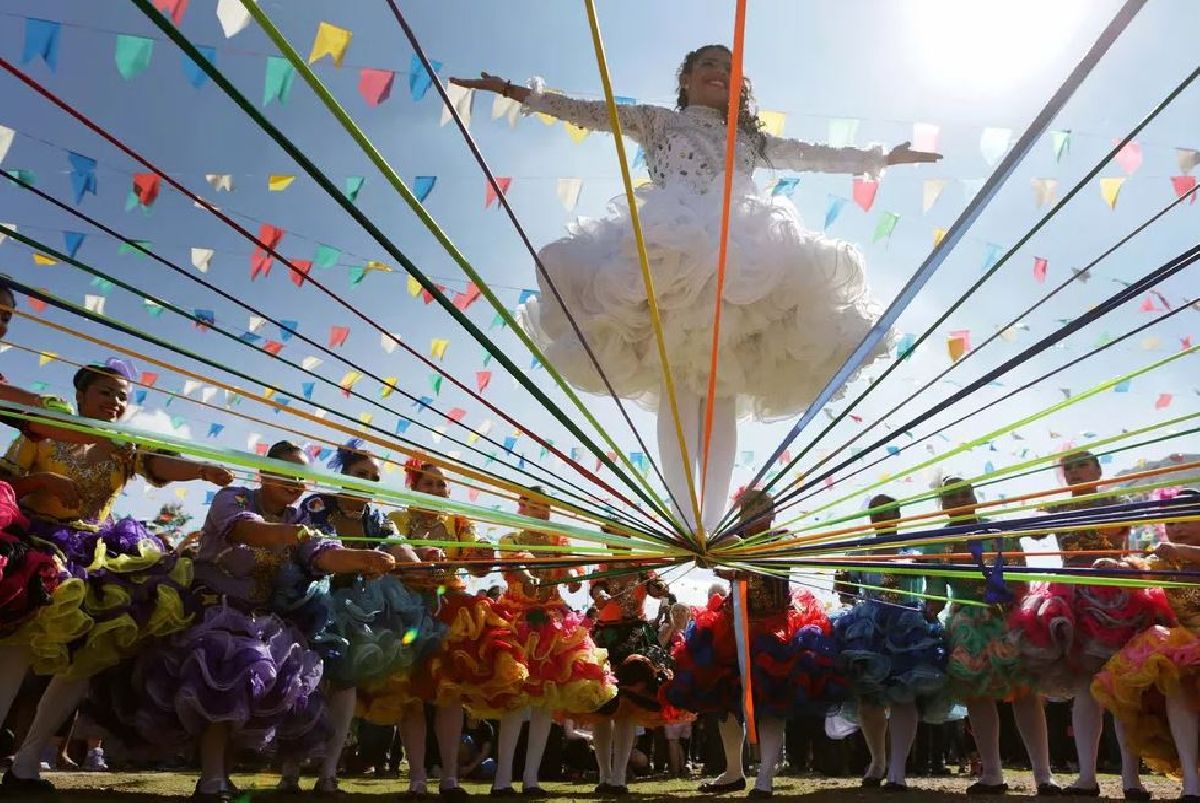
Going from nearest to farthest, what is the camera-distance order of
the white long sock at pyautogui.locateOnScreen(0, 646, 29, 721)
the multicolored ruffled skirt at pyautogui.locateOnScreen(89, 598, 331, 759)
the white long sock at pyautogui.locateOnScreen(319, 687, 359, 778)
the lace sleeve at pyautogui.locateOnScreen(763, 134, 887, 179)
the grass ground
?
the multicolored ruffled skirt at pyautogui.locateOnScreen(89, 598, 331, 759)
the white long sock at pyautogui.locateOnScreen(0, 646, 29, 721)
the grass ground
the white long sock at pyautogui.locateOnScreen(319, 687, 359, 778)
the lace sleeve at pyautogui.locateOnScreen(763, 134, 887, 179)

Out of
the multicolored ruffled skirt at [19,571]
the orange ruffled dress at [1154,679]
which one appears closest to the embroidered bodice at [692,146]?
the orange ruffled dress at [1154,679]

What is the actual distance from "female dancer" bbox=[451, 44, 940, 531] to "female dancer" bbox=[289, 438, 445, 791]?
111cm

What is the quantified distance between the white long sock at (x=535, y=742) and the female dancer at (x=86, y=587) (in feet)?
6.30

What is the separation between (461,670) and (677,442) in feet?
4.42

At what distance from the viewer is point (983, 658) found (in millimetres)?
4156

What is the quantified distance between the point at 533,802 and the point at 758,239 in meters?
2.39

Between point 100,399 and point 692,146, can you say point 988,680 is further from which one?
point 100,399

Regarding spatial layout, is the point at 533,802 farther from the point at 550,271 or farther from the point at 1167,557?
the point at 1167,557

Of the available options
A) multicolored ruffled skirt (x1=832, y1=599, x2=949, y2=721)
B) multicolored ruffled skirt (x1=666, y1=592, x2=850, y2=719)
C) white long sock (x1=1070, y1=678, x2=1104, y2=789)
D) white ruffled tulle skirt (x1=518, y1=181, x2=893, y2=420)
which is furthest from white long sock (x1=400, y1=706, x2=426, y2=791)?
white long sock (x1=1070, y1=678, x2=1104, y2=789)

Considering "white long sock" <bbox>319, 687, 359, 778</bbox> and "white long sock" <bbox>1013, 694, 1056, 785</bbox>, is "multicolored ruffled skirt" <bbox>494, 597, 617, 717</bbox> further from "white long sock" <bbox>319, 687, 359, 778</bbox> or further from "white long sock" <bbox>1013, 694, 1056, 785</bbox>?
"white long sock" <bbox>1013, 694, 1056, 785</bbox>

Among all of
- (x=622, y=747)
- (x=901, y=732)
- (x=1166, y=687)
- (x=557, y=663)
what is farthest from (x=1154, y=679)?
(x=622, y=747)

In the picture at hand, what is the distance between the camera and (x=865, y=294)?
3.86 m

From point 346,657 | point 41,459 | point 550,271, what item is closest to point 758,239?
point 550,271

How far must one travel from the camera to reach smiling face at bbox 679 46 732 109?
4113mm
